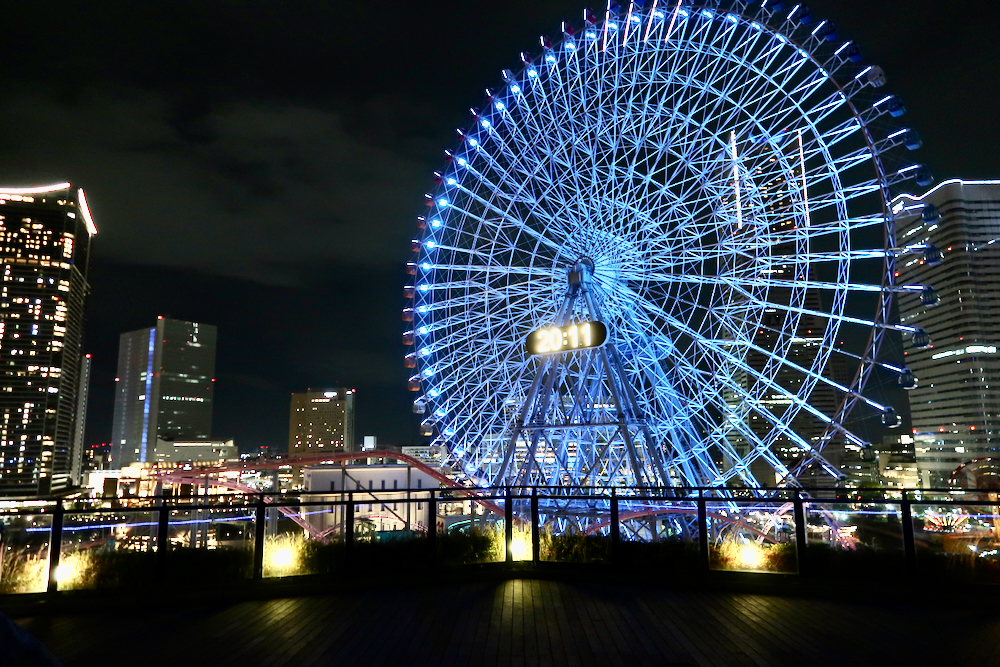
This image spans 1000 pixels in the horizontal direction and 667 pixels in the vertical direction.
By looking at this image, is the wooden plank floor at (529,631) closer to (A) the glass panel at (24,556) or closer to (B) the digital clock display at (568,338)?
(A) the glass panel at (24,556)

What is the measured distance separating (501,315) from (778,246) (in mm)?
9553

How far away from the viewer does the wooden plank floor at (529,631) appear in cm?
614

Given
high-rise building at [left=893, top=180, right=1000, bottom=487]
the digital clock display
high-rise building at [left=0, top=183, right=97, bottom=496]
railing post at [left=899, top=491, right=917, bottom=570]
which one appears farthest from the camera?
high-rise building at [left=0, top=183, right=97, bottom=496]

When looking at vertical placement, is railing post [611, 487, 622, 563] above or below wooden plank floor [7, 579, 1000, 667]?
above

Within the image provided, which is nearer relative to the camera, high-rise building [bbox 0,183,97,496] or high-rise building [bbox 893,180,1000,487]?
high-rise building [bbox 893,180,1000,487]

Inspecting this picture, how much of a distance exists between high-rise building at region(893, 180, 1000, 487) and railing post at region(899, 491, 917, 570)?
386 ft

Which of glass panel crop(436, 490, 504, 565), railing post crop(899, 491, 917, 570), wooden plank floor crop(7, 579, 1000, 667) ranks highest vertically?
railing post crop(899, 491, 917, 570)

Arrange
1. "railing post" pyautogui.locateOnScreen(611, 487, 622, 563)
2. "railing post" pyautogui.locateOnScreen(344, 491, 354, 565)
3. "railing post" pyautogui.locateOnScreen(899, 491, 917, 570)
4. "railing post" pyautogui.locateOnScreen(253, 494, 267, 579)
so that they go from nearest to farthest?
1. "railing post" pyautogui.locateOnScreen(899, 491, 917, 570)
2. "railing post" pyautogui.locateOnScreen(253, 494, 267, 579)
3. "railing post" pyautogui.locateOnScreen(344, 491, 354, 565)
4. "railing post" pyautogui.locateOnScreen(611, 487, 622, 563)

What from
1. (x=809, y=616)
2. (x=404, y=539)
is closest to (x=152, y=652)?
(x=404, y=539)

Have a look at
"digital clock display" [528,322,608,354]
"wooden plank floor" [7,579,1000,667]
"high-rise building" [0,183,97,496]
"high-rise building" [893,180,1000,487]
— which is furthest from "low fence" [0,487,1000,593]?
"high-rise building" [0,183,97,496]

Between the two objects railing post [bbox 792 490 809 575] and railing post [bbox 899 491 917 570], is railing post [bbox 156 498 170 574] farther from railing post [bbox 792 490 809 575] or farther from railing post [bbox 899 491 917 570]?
railing post [bbox 899 491 917 570]

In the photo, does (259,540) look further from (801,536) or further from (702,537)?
(801,536)

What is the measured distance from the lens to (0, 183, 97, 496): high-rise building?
117938 millimetres

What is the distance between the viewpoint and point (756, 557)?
923 centimetres
